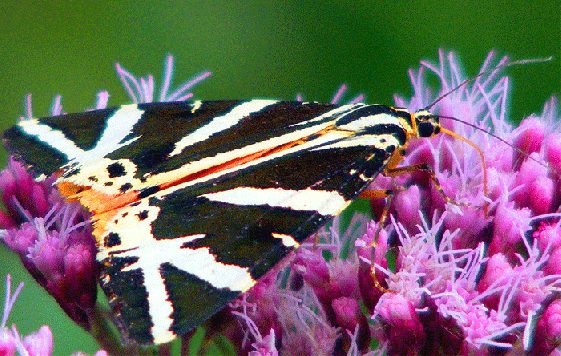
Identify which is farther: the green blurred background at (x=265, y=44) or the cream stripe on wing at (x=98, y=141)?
the green blurred background at (x=265, y=44)

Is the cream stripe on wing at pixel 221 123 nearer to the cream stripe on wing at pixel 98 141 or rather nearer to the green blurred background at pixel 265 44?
the cream stripe on wing at pixel 98 141

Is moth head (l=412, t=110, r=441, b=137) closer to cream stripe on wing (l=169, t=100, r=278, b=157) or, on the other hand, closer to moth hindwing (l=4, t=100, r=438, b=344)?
moth hindwing (l=4, t=100, r=438, b=344)

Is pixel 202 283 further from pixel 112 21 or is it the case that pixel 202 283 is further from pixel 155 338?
pixel 112 21

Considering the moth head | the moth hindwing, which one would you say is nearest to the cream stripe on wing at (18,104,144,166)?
the moth hindwing

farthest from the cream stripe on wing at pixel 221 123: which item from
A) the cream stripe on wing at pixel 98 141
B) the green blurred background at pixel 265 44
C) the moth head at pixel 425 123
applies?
the green blurred background at pixel 265 44

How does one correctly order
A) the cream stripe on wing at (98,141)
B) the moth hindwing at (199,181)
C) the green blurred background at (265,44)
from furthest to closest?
the green blurred background at (265,44)
the cream stripe on wing at (98,141)
the moth hindwing at (199,181)

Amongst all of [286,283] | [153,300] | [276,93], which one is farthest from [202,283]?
[276,93]
